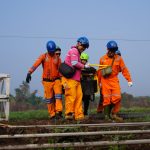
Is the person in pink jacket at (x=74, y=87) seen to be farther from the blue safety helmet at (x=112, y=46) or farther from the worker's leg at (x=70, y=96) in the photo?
A: the blue safety helmet at (x=112, y=46)

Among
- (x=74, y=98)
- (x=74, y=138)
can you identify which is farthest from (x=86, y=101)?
(x=74, y=138)

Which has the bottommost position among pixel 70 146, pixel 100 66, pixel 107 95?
pixel 70 146

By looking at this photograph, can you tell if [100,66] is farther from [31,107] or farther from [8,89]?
[31,107]

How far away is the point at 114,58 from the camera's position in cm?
1065

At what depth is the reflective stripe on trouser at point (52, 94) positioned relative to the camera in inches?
418

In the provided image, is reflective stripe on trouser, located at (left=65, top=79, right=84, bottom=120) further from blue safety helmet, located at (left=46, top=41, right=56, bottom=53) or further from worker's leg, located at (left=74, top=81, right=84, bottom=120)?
blue safety helmet, located at (left=46, top=41, right=56, bottom=53)

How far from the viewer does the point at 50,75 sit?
10.8 m

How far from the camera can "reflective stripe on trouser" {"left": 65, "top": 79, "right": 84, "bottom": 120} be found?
975cm

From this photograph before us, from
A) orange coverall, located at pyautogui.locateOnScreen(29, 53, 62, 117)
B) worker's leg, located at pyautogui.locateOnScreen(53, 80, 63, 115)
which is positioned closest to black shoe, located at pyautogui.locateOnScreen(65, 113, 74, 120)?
worker's leg, located at pyautogui.locateOnScreen(53, 80, 63, 115)

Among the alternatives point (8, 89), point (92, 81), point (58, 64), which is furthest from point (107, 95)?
point (8, 89)

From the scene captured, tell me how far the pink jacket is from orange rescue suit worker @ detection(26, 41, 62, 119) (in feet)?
2.67

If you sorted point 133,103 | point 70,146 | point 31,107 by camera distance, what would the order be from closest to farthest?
1. point 70,146
2. point 31,107
3. point 133,103

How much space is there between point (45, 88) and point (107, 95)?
5.02 ft

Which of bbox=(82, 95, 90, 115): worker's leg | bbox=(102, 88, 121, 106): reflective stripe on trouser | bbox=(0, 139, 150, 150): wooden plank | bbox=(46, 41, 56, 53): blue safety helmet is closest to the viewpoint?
bbox=(0, 139, 150, 150): wooden plank
